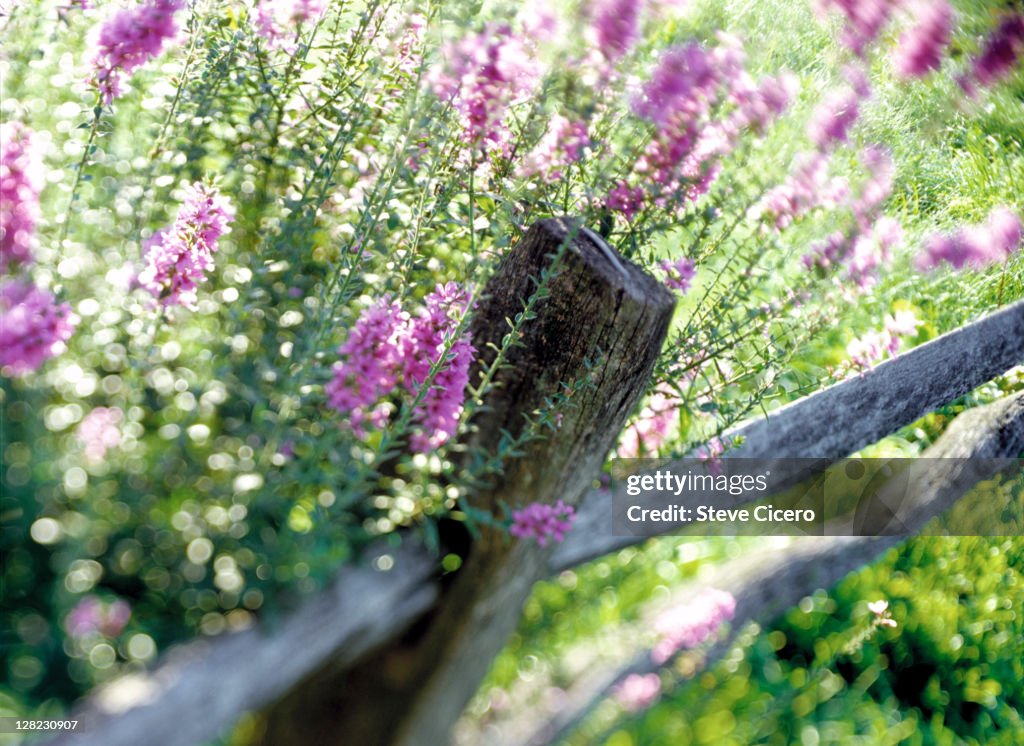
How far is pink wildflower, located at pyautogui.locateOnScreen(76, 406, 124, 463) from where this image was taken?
46.7 inches

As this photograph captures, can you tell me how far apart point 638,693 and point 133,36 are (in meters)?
1.69

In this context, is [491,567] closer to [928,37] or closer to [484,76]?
[484,76]

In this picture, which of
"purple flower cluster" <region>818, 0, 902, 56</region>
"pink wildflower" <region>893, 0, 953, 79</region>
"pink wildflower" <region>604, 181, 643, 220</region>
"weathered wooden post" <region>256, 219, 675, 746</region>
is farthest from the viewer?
"pink wildflower" <region>604, 181, 643, 220</region>

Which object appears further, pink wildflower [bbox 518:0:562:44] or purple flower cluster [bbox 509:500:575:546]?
purple flower cluster [bbox 509:500:575:546]

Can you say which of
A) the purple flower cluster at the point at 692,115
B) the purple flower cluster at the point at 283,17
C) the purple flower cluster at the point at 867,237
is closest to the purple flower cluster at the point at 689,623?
the purple flower cluster at the point at 867,237

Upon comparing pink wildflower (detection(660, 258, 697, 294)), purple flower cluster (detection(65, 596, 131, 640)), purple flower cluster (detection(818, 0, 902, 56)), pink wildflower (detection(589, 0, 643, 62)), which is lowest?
purple flower cluster (detection(65, 596, 131, 640))

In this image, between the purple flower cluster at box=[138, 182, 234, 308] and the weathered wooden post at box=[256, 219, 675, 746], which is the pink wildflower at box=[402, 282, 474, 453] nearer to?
the weathered wooden post at box=[256, 219, 675, 746]

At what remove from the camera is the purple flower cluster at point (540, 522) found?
1411mm

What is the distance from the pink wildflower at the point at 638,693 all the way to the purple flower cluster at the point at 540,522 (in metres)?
0.73

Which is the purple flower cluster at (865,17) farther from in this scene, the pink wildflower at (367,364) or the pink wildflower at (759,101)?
the pink wildflower at (367,364)

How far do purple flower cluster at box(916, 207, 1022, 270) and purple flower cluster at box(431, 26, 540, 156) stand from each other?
140cm

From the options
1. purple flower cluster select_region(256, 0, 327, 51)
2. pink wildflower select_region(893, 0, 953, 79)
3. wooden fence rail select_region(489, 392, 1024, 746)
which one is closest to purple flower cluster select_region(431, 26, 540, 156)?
purple flower cluster select_region(256, 0, 327, 51)

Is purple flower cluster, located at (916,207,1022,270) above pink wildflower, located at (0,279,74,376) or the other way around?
above

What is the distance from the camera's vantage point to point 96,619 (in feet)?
3.43
